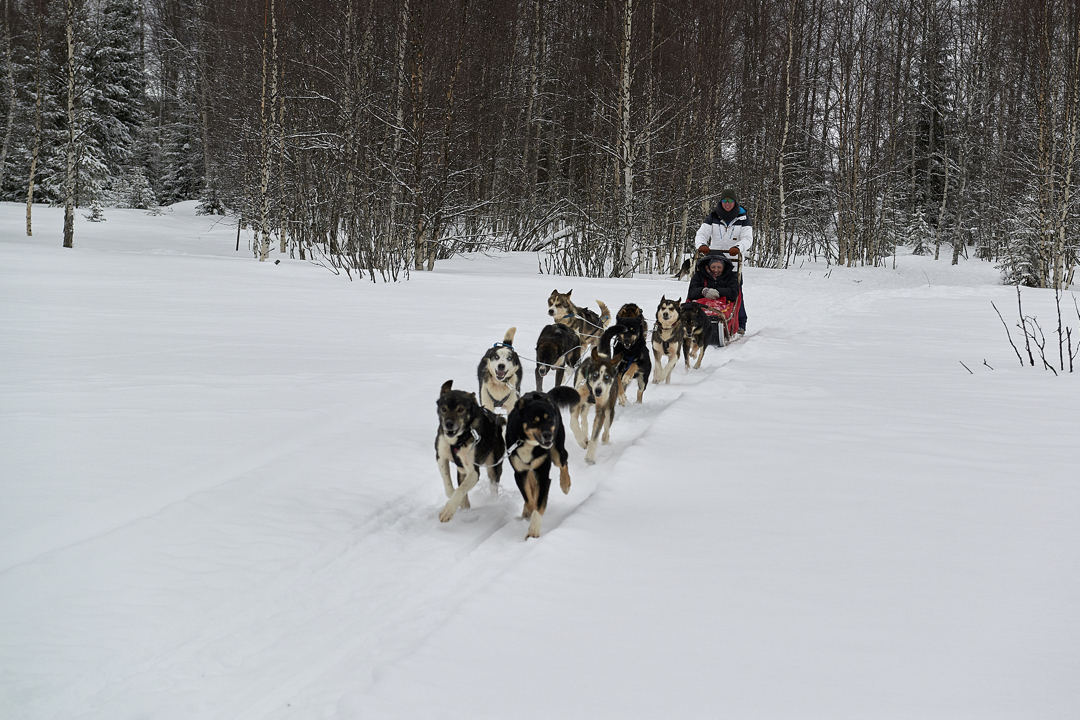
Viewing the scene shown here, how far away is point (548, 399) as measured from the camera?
3.58 meters

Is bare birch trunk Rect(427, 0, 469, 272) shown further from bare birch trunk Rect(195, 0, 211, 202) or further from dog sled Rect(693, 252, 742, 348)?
bare birch trunk Rect(195, 0, 211, 202)

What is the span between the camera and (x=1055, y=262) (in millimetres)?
17016

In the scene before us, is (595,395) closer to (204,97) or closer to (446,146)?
(446,146)

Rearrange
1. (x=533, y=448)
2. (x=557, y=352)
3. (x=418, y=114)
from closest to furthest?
(x=533, y=448) < (x=557, y=352) < (x=418, y=114)

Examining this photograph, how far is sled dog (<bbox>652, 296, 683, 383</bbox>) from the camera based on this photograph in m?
6.57

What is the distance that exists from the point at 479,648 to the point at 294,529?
4.40 ft

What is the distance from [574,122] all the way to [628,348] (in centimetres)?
1730

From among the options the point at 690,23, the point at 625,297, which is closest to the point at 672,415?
the point at 625,297

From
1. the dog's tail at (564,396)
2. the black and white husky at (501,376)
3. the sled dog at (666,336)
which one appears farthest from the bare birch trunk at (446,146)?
the dog's tail at (564,396)

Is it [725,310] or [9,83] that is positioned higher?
[9,83]

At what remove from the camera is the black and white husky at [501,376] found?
4.42 metres

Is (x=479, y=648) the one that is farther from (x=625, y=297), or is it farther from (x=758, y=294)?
(x=758, y=294)

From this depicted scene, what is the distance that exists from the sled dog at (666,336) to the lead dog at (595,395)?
181cm

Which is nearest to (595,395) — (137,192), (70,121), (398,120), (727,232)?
(727,232)
